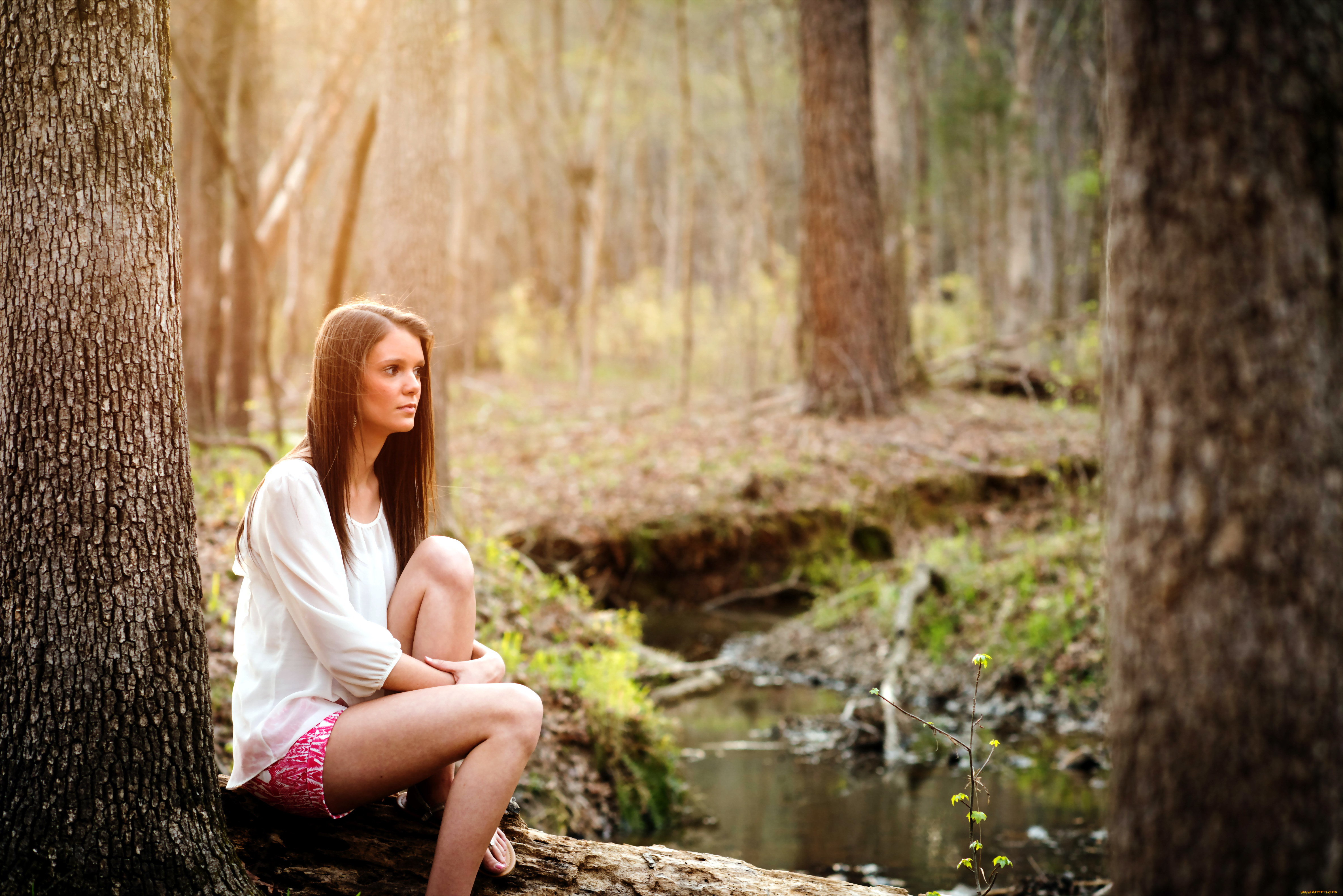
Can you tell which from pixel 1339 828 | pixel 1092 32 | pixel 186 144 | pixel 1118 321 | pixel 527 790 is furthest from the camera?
pixel 1092 32

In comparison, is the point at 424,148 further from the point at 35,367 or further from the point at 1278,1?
the point at 1278,1

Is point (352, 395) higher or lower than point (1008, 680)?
higher

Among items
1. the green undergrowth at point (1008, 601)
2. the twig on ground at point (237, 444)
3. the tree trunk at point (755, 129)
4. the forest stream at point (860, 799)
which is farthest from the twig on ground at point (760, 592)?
the tree trunk at point (755, 129)

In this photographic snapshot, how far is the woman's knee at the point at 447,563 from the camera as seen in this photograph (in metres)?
2.91

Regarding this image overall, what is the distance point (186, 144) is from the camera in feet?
38.3

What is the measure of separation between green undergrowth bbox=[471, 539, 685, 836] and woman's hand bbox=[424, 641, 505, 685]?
174 centimetres

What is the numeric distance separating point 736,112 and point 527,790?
33.8 meters

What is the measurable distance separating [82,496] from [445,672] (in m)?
1.04

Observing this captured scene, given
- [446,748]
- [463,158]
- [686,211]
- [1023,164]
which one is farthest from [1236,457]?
[1023,164]

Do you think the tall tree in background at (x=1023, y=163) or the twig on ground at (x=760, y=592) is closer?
the twig on ground at (x=760, y=592)

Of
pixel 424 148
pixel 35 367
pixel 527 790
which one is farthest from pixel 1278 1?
pixel 424 148

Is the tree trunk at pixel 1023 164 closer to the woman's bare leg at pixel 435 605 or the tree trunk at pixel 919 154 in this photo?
the tree trunk at pixel 919 154

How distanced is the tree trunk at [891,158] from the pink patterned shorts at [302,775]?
39.8ft

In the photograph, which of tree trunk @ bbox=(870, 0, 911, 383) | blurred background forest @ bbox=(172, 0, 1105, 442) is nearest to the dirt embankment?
blurred background forest @ bbox=(172, 0, 1105, 442)
